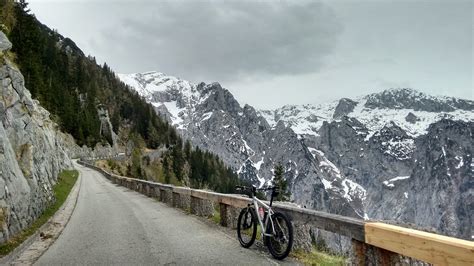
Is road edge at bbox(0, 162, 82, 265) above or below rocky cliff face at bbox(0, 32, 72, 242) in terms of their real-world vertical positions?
below

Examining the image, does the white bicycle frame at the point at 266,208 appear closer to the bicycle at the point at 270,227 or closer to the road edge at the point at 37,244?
the bicycle at the point at 270,227

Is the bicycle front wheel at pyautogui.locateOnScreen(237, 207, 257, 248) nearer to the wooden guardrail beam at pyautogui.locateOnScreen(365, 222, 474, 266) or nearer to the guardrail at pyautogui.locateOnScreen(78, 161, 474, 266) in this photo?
the guardrail at pyautogui.locateOnScreen(78, 161, 474, 266)

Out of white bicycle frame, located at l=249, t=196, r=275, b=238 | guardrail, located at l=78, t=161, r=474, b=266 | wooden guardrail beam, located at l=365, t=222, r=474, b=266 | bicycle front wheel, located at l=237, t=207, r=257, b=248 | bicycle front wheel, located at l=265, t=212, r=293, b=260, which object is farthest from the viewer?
bicycle front wheel, located at l=237, t=207, r=257, b=248

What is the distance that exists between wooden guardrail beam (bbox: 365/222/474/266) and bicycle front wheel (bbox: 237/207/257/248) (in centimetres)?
455

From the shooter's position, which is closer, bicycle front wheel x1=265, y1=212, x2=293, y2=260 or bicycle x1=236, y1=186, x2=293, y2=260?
bicycle front wheel x1=265, y1=212, x2=293, y2=260

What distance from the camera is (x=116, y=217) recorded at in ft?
57.6

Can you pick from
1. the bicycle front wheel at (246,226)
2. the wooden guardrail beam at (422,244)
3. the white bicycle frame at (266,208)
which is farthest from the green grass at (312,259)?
the wooden guardrail beam at (422,244)

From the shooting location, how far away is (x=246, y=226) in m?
10.9

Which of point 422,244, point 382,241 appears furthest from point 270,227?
point 422,244

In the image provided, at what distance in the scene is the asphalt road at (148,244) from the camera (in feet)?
30.6

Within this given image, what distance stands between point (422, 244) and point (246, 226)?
6.37 meters

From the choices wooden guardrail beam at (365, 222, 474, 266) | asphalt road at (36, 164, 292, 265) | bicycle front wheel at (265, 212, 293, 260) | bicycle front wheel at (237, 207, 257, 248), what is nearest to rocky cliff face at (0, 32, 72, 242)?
asphalt road at (36, 164, 292, 265)

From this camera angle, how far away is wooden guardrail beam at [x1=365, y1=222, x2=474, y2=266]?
4.29 m

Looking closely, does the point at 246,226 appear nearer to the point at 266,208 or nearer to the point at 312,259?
the point at 266,208
